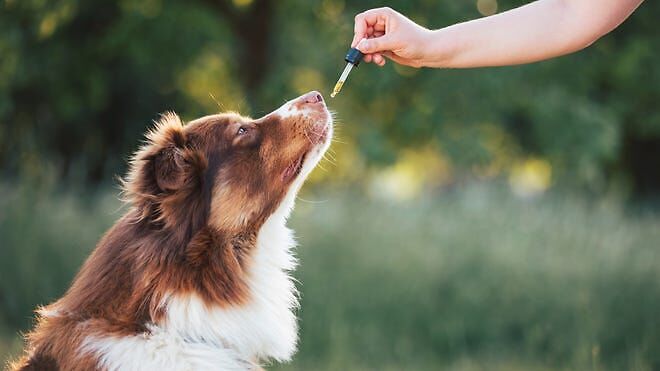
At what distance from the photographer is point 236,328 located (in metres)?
4.04

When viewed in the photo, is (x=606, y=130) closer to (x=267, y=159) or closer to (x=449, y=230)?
(x=449, y=230)

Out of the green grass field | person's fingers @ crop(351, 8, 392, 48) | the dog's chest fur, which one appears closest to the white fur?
the dog's chest fur

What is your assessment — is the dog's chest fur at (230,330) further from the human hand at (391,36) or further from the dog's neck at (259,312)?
the human hand at (391,36)

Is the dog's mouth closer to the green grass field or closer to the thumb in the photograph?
the thumb

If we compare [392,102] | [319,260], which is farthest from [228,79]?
[319,260]

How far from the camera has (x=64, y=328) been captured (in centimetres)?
381

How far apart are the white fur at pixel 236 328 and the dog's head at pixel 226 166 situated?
0.05m

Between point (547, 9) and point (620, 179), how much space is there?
13.9m

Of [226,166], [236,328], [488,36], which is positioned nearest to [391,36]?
[488,36]

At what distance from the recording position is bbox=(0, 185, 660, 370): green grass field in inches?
342

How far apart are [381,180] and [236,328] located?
10166 millimetres

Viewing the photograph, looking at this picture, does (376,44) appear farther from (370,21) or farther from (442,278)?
(442,278)

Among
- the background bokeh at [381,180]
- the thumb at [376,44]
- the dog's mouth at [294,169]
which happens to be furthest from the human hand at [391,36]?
the background bokeh at [381,180]

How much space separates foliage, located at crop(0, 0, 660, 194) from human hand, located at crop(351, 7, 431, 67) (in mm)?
5466
